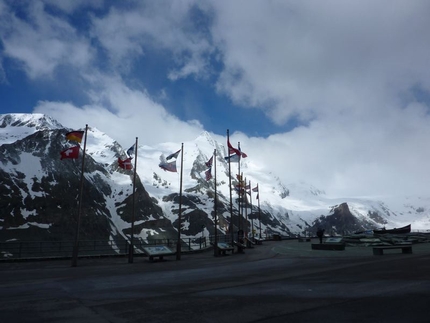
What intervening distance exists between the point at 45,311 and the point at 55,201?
212226mm

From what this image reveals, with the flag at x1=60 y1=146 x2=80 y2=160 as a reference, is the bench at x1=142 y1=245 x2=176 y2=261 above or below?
below

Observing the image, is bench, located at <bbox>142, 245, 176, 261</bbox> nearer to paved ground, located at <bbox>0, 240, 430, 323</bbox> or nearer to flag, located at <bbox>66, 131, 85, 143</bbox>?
flag, located at <bbox>66, 131, 85, 143</bbox>

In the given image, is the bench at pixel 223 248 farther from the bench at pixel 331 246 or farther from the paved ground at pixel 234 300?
the paved ground at pixel 234 300

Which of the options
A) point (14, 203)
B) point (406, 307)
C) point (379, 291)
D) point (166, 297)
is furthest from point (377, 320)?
point (14, 203)

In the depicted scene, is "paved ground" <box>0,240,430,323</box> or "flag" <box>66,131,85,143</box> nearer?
"paved ground" <box>0,240,430,323</box>

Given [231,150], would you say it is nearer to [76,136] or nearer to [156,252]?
[156,252]

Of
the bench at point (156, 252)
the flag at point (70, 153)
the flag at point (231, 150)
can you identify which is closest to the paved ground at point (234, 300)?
the bench at point (156, 252)

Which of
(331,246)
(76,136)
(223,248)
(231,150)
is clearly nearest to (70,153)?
(76,136)

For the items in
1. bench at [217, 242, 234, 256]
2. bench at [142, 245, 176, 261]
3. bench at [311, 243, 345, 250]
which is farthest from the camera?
bench at [217, 242, 234, 256]

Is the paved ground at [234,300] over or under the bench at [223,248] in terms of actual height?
under

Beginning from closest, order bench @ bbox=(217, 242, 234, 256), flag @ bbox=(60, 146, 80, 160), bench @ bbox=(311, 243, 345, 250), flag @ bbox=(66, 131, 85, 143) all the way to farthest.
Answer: flag @ bbox=(66, 131, 85, 143)
flag @ bbox=(60, 146, 80, 160)
bench @ bbox=(311, 243, 345, 250)
bench @ bbox=(217, 242, 234, 256)

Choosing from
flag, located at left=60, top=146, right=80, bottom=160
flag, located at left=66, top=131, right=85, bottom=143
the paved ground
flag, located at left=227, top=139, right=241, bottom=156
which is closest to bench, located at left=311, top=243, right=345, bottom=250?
flag, located at left=227, top=139, right=241, bottom=156

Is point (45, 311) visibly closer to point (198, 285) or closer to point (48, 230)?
point (198, 285)

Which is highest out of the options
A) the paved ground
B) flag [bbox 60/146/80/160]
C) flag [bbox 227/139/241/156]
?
flag [bbox 227/139/241/156]
